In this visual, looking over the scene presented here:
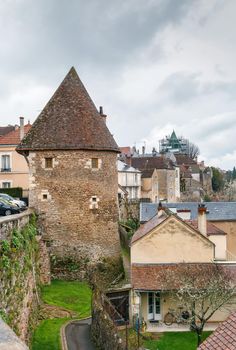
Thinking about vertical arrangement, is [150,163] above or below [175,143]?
below

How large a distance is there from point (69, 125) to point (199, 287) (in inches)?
415

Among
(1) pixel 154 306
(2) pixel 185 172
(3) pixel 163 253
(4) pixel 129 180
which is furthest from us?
(2) pixel 185 172

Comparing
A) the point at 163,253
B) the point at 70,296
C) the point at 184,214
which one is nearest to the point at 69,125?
the point at 163,253

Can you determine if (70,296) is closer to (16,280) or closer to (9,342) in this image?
(16,280)

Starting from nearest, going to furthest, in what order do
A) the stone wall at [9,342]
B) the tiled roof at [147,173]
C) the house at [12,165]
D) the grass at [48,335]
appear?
the stone wall at [9,342]
the grass at [48,335]
the house at [12,165]
the tiled roof at [147,173]

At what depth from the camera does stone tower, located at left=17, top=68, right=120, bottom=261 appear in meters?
22.9

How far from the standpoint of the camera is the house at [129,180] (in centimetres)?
5733

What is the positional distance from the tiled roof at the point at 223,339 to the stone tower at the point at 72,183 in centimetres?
1408

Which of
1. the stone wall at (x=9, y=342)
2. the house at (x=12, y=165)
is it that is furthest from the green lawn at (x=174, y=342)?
the house at (x=12, y=165)

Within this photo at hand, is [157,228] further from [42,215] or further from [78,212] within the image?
[42,215]

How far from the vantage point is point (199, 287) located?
61.0 ft

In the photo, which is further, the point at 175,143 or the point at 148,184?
the point at 175,143

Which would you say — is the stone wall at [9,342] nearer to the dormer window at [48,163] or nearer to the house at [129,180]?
the dormer window at [48,163]

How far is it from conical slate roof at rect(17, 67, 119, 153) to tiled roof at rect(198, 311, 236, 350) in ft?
48.1
